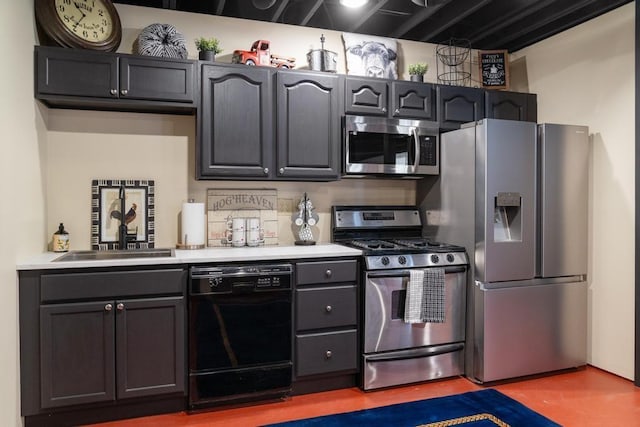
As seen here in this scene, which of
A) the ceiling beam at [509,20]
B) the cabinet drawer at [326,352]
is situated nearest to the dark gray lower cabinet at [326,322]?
the cabinet drawer at [326,352]

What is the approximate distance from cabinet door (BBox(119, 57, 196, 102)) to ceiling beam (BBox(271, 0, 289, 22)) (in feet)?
2.52

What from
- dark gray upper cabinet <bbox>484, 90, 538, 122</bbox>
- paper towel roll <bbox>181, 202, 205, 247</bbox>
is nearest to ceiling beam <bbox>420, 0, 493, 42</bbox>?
dark gray upper cabinet <bbox>484, 90, 538, 122</bbox>

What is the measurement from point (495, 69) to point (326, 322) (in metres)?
2.58

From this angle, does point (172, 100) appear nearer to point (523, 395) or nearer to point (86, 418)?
point (86, 418)

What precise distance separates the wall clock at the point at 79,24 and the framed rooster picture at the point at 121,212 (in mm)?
867

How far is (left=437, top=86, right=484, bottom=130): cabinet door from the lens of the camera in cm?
335

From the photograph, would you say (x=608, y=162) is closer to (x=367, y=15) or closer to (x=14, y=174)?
(x=367, y=15)

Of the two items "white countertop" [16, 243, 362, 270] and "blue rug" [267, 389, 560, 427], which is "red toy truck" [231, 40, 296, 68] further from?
"blue rug" [267, 389, 560, 427]

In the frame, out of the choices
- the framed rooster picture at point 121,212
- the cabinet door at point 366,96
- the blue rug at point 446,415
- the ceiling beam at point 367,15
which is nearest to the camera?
the blue rug at point 446,415

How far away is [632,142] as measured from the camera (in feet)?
9.73

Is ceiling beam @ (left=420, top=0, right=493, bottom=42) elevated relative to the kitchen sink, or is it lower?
elevated

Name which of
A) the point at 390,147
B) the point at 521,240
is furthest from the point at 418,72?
the point at 521,240

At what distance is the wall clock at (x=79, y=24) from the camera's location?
100.0 inches

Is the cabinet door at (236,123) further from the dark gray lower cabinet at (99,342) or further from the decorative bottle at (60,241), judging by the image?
the decorative bottle at (60,241)
